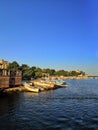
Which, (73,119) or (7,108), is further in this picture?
(7,108)

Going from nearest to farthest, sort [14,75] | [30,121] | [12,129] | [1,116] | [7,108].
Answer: [12,129] → [30,121] → [1,116] → [7,108] → [14,75]

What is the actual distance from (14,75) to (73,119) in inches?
2525

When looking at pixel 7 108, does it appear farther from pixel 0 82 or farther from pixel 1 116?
pixel 0 82

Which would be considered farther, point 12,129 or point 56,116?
point 56,116

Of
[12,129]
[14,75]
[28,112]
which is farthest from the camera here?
[14,75]

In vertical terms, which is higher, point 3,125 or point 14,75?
point 14,75

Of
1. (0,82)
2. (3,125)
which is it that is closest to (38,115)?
(3,125)

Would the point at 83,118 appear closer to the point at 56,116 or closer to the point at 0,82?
the point at 56,116

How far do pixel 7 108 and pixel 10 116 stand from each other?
10.5m

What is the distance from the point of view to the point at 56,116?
53594mm

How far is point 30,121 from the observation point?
48.0 meters

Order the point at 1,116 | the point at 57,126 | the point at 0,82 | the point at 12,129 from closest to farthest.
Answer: the point at 12,129 → the point at 57,126 → the point at 1,116 → the point at 0,82

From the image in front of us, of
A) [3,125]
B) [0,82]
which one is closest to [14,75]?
[0,82]

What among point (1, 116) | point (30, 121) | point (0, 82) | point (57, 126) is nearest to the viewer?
point (57, 126)
